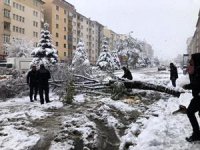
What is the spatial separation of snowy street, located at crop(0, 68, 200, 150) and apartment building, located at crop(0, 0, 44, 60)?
6010 cm

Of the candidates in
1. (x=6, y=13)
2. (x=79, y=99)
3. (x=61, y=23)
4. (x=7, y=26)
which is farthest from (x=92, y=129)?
(x=61, y=23)

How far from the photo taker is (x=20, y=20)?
80.6 m

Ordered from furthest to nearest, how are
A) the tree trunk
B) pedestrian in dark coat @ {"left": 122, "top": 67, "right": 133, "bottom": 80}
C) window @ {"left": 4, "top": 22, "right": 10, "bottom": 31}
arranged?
window @ {"left": 4, "top": 22, "right": 10, "bottom": 31} < pedestrian in dark coat @ {"left": 122, "top": 67, "right": 133, "bottom": 80} < the tree trunk

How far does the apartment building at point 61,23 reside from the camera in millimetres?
99062

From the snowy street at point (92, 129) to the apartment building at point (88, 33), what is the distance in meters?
101

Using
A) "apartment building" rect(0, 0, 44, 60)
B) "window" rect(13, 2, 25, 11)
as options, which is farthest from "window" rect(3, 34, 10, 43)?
"window" rect(13, 2, 25, 11)

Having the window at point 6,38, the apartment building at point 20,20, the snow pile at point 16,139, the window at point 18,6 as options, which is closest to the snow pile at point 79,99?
the snow pile at point 16,139

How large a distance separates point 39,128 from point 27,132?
74 cm

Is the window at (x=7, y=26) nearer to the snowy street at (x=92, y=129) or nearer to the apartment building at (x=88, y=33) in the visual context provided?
the apartment building at (x=88, y=33)

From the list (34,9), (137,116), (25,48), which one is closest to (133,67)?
(34,9)

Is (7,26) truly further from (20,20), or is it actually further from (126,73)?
(126,73)

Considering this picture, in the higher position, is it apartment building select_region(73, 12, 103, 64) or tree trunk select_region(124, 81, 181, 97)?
apartment building select_region(73, 12, 103, 64)

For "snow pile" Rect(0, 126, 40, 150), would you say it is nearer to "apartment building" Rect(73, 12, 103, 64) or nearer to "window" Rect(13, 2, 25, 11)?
"window" Rect(13, 2, 25, 11)

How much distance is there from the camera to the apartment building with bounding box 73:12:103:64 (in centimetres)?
11812
